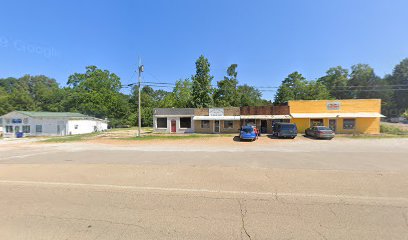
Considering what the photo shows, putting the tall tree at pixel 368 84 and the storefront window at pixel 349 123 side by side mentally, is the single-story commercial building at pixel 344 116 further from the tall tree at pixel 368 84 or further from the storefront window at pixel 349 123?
the tall tree at pixel 368 84

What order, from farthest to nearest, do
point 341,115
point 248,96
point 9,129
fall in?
point 248,96 → point 9,129 → point 341,115

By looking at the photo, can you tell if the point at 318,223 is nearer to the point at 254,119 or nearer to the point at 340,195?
the point at 340,195

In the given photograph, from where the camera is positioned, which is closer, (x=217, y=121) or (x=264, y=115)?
(x=264, y=115)

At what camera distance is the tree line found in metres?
46.1

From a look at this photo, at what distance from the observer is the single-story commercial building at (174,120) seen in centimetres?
2850

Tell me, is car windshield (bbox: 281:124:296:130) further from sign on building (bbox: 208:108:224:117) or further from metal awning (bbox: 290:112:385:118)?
sign on building (bbox: 208:108:224:117)

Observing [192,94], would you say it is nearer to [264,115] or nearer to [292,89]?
[264,115]

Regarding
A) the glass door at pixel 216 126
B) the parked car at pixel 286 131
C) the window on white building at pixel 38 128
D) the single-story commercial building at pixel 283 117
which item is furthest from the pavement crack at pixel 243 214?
the window on white building at pixel 38 128

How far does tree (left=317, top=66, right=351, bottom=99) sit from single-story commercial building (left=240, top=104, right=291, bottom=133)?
42796 mm

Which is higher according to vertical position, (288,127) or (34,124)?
(34,124)

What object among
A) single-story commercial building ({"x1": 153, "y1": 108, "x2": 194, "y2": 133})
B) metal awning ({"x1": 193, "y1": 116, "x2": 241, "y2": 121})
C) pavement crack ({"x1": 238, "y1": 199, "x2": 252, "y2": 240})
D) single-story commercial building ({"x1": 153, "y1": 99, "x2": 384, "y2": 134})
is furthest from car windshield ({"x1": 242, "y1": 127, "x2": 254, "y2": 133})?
pavement crack ({"x1": 238, "y1": 199, "x2": 252, "y2": 240})

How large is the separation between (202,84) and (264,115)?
1771 cm

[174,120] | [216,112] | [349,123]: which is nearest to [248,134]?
[216,112]

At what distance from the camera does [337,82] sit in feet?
205
